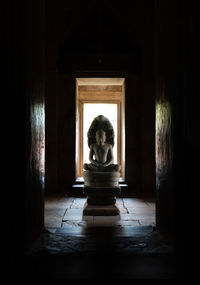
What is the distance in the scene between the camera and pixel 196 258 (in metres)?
2.49

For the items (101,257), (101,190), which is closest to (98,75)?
(101,190)

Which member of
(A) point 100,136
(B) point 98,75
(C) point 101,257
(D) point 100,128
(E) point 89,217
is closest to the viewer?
(C) point 101,257

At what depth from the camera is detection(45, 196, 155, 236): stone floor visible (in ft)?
13.6

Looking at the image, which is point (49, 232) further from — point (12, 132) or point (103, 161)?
point (103, 161)

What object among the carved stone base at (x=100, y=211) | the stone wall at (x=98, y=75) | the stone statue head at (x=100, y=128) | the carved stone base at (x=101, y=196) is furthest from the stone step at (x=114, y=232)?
the stone wall at (x=98, y=75)

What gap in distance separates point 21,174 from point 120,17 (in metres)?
6.78

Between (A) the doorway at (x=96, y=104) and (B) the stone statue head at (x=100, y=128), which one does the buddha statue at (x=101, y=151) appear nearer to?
(B) the stone statue head at (x=100, y=128)

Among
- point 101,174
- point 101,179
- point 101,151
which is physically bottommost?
point 101,179

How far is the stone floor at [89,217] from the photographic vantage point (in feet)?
13.6

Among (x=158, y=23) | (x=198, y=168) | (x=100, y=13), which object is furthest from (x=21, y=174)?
(x=100, y=13)

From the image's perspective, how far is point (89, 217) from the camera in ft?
16.6

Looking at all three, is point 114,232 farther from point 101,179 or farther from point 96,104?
point 96,104

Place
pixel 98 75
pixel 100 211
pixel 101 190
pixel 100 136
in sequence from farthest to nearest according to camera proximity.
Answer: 1. pixel 98 75
2. pixel 100 136
3. pixel 101 190
4. pixel 100 211

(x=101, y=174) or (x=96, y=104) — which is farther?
(x=96, y=104)
